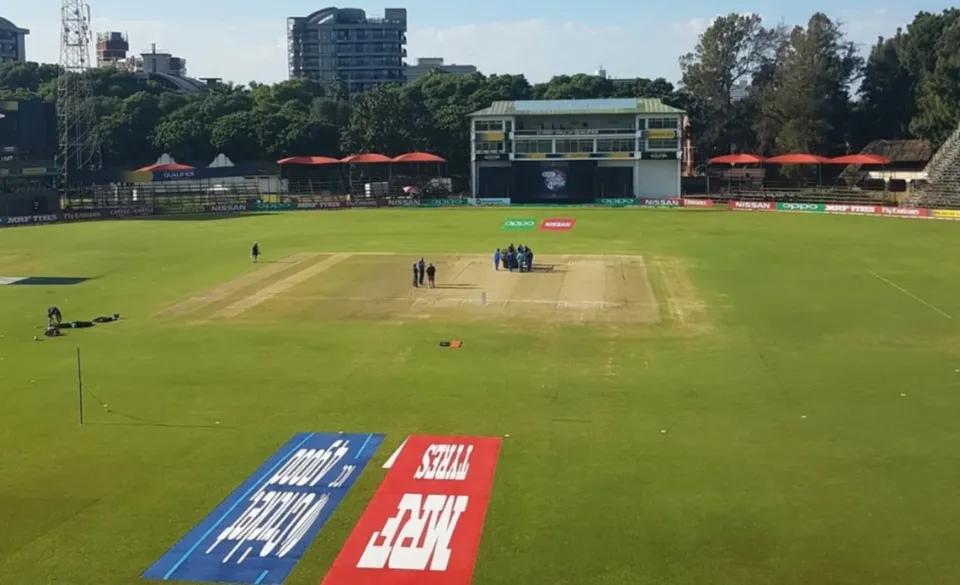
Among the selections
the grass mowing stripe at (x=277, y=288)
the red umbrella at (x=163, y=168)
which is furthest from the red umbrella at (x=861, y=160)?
the red umbrella at (x=163, y=168)

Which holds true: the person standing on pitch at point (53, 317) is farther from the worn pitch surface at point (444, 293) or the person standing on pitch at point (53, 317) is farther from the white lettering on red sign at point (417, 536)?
the white lettering on red sign at point (417, 536)

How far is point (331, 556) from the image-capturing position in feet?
51.1

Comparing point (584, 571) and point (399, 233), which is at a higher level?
point (399, 233)

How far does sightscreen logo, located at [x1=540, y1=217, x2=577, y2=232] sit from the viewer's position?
7419 cm

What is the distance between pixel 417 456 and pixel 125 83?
6004 inches

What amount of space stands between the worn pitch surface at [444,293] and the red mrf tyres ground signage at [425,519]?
16.0 meters

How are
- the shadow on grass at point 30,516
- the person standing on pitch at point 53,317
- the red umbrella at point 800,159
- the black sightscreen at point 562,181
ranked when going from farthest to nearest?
1. the black sightscreen at point 562,181
2. the red umbrella at point 800,159
3. the person standing on pitch at point 53,317
4. the shadow on grass at point 30,516

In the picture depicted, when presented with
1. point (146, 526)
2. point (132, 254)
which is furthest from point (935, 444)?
point (132, 254)

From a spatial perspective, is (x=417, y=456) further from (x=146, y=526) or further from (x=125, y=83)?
(x=125, y=83)

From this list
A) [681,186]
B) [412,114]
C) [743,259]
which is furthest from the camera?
[412,114]

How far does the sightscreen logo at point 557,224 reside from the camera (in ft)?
243

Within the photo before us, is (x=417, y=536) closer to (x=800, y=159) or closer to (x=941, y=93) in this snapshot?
(x=800, y=159)

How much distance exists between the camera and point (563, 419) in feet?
75.6

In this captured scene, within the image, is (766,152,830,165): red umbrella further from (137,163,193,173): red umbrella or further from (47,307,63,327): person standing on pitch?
(47,307,63,327): person standing on pitch
